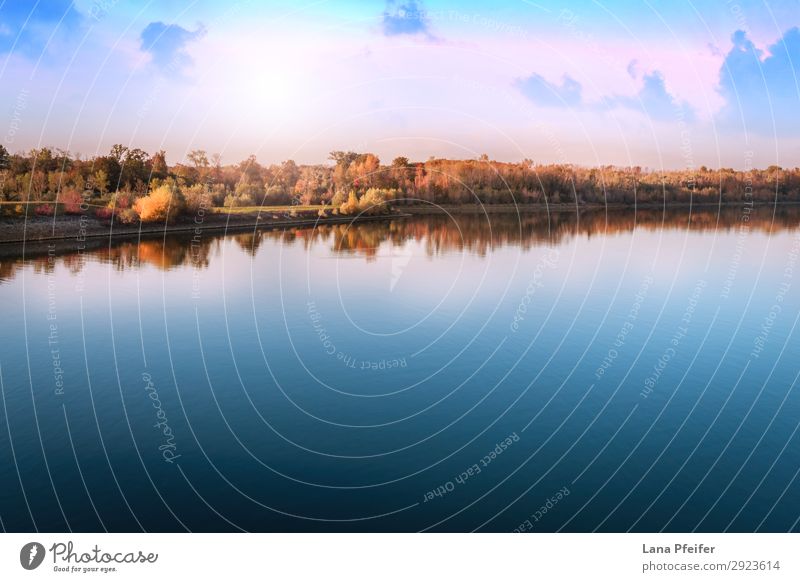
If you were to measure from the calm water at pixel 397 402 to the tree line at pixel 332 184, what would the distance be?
3117 centimetres

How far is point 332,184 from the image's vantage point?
10519 cm

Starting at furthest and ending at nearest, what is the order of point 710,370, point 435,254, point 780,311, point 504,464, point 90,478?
point 435,254, point 780,311, point 710,370, point 504,464, point 90,478

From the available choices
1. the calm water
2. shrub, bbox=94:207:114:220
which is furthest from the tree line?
the calm water

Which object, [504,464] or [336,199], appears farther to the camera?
[336,199]

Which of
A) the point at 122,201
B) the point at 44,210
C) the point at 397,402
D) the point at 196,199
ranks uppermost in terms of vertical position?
the point at 196,199

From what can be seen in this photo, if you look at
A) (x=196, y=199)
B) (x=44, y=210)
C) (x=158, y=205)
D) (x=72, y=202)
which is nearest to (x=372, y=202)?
(x=196, y=199)

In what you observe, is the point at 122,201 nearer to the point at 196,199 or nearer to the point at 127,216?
the point at 127,216

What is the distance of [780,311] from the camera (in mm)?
35938

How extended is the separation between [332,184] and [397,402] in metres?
85.7

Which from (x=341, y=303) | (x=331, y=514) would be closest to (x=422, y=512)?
(x=331, y=514)

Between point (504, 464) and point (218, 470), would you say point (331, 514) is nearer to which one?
point (218, 470)

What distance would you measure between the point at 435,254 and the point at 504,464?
42370mm

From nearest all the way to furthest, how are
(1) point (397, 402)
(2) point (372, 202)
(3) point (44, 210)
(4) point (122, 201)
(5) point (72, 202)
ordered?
(1) point (397, 402) < (3) point (44, 210) < (5) point (72, 202) < (4) point (122, 201) < (2) point (372, 202)

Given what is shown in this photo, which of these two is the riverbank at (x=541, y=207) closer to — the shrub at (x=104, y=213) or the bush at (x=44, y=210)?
the shrub at (x=104, y=213)
